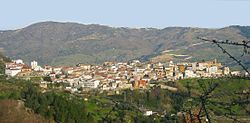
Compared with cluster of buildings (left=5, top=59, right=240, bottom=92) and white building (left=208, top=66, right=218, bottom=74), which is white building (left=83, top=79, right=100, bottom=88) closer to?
cluster of buildings (left=5, top=59, right=240, bottom=92)

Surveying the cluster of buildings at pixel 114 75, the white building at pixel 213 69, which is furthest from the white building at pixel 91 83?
the white building at pixel 213 69

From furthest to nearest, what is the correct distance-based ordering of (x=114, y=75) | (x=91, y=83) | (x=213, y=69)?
(x=213, y=69), (x=114, y=75), (x=91, y=83)

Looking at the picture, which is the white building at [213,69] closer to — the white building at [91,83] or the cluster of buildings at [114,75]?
the cluster of buildings at [114,75]

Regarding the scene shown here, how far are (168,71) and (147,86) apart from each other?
27332 millimetres

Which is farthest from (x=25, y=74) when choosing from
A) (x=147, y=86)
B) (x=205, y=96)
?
(x=205, y=96)

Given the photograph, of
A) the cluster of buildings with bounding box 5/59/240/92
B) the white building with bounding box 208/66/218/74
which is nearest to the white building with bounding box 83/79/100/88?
the cluster of buildings with bounding box 5/59/240/92

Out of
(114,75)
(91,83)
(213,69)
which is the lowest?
(114,75)

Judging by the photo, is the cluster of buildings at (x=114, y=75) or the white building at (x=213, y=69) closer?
the cluster of buildings at (x=114, y=75)

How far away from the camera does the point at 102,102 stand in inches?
2653

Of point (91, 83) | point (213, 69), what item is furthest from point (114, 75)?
point (213, 69)

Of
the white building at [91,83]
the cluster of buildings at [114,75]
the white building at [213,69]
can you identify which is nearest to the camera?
the cluster of buildings at [114,75]

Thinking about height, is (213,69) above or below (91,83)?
above

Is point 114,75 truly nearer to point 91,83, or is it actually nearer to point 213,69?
point 91,83

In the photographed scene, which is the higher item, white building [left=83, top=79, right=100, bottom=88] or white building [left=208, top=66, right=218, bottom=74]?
white building [left=208, top=66, right=218, bottom=74]
